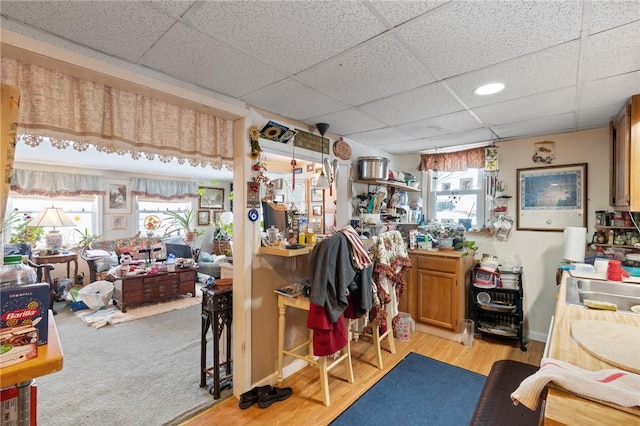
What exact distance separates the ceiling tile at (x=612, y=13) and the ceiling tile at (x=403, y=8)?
0.60 metres

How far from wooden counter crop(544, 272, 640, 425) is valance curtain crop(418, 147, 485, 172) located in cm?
208

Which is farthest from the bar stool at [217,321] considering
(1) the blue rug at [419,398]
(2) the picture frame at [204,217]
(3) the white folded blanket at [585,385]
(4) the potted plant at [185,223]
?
(2) the picture frame at [204,217]

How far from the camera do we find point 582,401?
27.3 inches

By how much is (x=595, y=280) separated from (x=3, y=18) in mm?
3539

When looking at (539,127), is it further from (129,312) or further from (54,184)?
(54,184)

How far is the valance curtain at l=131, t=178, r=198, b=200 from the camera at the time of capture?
6.27 meters

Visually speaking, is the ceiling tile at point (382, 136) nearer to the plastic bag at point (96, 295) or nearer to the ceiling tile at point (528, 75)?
the ceiling tile at point (528, 75)

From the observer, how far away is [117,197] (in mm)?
5973

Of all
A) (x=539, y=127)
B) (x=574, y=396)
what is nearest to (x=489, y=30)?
(x=574, y=396)

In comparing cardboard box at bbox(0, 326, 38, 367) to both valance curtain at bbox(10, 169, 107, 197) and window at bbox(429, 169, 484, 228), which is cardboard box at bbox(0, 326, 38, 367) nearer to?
window at bbox(429, 169, 484, 228)

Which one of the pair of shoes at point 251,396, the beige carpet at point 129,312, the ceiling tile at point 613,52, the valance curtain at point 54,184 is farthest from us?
the valance curtain at point 54,184

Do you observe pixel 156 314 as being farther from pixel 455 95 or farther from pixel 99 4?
pixel 455 95

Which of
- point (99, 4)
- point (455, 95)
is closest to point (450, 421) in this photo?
point (455, 95)

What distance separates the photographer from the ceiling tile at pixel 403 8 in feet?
3.60
